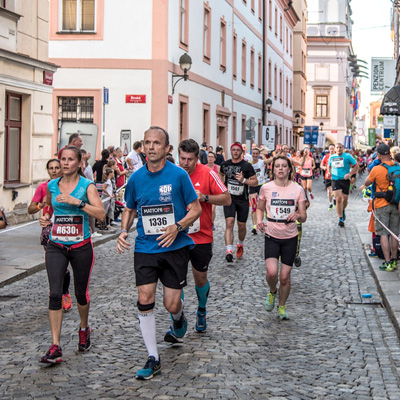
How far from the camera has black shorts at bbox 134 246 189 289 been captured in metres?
5.63

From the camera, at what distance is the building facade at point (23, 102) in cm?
1529

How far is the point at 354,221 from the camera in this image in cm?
1884

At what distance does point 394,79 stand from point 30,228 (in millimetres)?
26998

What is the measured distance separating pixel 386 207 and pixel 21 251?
5.63 m

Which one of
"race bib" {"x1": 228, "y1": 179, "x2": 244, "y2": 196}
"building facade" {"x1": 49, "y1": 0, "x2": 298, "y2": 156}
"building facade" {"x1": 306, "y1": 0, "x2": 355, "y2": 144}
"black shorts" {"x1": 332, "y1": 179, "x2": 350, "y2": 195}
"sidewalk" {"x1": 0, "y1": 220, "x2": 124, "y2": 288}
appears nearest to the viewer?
"sidewalk" {"x1": 0, "y1": 220, "x2": 124, "y2": 288}

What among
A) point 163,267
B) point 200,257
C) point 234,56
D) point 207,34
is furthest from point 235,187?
point 234,56

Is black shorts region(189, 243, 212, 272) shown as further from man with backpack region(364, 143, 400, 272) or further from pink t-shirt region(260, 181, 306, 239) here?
man with backpack region(364, 143, 400, 272)

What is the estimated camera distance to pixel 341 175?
17406mm

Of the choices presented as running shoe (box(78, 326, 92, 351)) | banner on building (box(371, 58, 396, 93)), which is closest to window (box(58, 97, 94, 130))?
running shoe (box(78, 326, 92, 351))

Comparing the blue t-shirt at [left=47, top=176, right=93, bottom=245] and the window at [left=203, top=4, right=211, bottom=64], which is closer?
the blue t-shirt at [left=47, top=176, right=93, bottom=245]

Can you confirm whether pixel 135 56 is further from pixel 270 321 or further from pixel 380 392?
pixel 380 392

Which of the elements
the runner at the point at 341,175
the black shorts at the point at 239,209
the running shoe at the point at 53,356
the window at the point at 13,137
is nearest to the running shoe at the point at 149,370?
the running shoe at the point at 53,356

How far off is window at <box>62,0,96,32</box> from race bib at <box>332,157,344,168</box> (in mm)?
9809

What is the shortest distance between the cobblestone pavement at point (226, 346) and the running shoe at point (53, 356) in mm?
51
